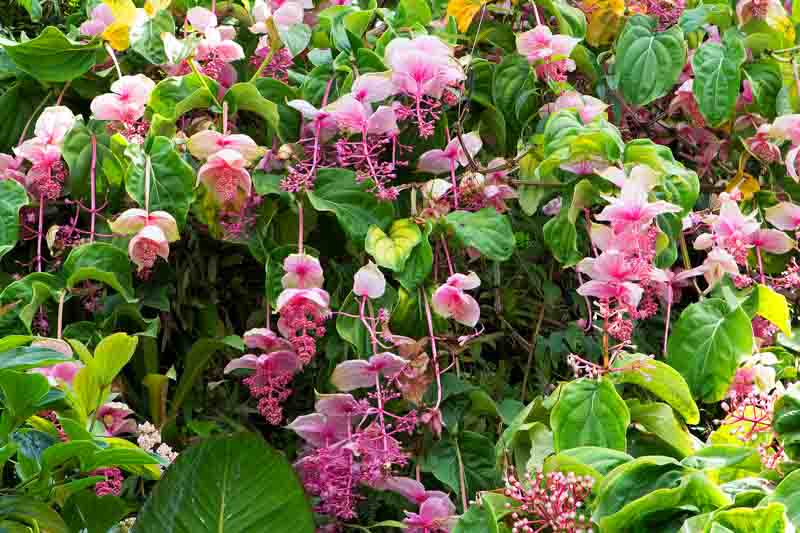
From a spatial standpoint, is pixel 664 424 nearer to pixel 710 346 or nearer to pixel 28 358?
pixel 710 346

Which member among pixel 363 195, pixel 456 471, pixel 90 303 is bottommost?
pixel 456 471

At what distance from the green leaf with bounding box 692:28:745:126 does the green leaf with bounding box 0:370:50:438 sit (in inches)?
40.1

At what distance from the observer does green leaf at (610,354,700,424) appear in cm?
112

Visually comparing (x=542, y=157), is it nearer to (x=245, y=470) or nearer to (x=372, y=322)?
(x=372, y=322)

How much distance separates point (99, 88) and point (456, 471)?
761mm

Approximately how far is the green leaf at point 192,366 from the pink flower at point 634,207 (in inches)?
19.7

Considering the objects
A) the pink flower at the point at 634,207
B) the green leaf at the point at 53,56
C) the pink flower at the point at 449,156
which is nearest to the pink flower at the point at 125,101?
the green leaf at the point at 53,56

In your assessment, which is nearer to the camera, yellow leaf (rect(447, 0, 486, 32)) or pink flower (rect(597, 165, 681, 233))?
pink flower (rect(597, 165, 681, 233))

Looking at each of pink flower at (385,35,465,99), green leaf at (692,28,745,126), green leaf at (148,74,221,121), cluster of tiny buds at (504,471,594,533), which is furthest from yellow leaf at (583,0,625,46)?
cluster of tiny buds at (504,471,594,533)

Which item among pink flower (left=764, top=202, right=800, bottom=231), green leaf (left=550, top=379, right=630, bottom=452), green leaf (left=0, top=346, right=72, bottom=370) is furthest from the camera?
pink flower (left=764, top=202, right=800, bottom=231)

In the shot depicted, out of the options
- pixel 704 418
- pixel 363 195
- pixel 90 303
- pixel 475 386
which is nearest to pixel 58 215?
pixel 90 303

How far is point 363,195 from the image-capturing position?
1257 millimetres

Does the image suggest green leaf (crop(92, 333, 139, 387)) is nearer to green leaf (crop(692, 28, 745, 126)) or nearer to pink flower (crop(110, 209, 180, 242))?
pink flower (crop(110, 209, 180, 242))

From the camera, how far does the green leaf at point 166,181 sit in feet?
4.03
